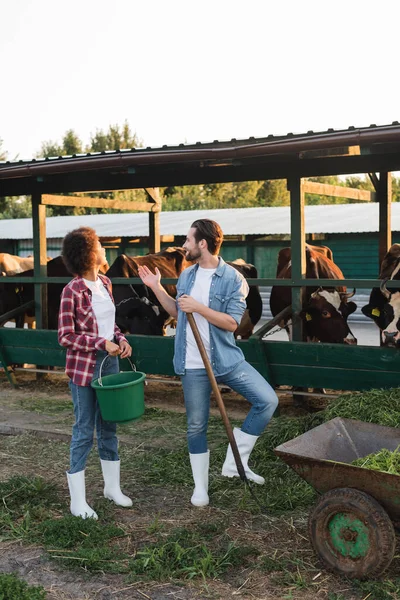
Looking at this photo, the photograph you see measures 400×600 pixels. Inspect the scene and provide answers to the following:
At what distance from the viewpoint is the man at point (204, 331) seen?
5062 millimetres

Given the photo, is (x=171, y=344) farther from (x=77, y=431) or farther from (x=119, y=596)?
(x=119, y=596)

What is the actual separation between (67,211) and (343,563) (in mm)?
44026

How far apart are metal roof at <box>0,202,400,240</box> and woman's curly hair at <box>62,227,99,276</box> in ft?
53.2

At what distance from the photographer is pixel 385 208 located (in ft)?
33.2

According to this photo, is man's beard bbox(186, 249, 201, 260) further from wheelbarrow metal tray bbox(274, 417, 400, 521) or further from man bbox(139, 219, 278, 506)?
wheelbarrow metal tray bbox(274, 417, 400, 521)

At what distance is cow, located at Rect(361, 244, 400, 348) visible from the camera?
24.3 feet

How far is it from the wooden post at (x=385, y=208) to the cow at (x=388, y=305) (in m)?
0.48

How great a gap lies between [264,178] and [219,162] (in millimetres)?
1022

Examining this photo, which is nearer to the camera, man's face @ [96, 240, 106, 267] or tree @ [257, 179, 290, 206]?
man's face @ [96, 240, 106, 267]

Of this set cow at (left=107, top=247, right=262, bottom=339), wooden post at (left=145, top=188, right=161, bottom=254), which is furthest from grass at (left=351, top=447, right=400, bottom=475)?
wooden post at (left=145, top=188, right=161, bottom=254)

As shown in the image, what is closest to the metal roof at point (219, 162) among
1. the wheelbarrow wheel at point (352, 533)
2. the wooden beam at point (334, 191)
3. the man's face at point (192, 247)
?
the wooden beam at point (334, 191)

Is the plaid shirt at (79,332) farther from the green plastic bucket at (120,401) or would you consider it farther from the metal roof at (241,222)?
the metal roof at (241,222)

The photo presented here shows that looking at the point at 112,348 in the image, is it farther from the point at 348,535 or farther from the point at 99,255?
the point at 348,535

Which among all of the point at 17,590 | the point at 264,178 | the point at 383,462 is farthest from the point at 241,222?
the point at 17,590
